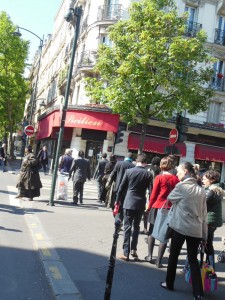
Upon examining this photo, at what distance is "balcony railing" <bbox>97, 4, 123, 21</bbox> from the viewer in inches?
973

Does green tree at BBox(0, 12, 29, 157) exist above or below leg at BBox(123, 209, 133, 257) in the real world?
above

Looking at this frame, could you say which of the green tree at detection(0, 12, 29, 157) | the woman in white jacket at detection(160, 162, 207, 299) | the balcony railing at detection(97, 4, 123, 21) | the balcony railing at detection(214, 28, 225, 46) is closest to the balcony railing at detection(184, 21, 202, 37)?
the balcony railing at detection(214, 28, 225, 46)

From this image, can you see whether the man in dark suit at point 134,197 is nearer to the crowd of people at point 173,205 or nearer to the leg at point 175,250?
the crowd of people at point 173,205

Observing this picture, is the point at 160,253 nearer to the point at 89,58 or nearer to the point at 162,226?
the point at 162,226

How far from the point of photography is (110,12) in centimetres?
2519

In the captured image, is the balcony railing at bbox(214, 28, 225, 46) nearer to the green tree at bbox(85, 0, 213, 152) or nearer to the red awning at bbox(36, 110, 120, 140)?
the green tree at bbox(85, 0, 213, 152)

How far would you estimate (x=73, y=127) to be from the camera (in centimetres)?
2517

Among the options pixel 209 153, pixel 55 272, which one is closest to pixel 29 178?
pixel 55 272

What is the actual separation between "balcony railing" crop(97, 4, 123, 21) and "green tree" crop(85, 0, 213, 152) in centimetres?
588

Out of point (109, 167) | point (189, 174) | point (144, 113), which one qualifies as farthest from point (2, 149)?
point (189, 174)

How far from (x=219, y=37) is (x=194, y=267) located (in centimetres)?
2456

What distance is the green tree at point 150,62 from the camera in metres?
18.3

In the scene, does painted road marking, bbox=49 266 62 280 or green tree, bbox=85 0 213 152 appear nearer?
painted road marking, bbox=49 266 62 280

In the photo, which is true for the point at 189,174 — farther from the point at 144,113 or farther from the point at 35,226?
the point at 144,113
